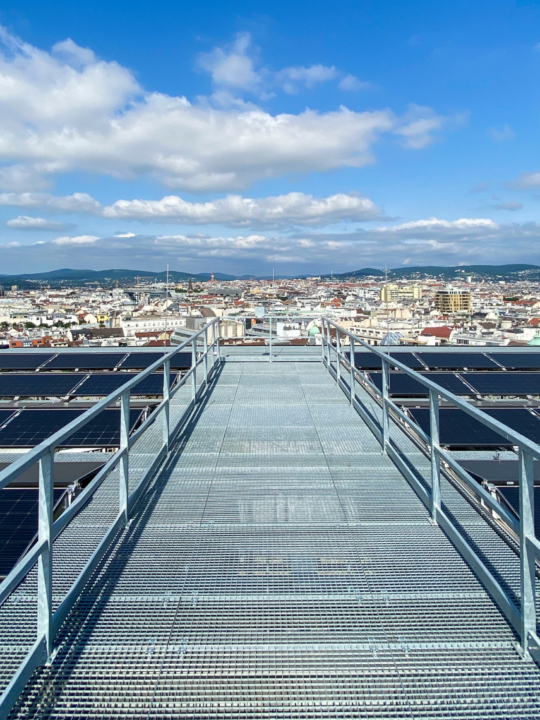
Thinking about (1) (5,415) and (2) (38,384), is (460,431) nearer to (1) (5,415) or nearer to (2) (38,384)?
(1) (5,415)

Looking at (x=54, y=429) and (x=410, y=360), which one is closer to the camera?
(x=54, y=429)

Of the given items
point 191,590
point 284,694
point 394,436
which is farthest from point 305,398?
point 284,694

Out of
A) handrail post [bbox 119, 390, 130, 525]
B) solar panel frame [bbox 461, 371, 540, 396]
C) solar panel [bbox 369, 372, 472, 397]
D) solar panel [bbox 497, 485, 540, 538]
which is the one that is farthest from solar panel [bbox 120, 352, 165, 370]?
handrail post [bbox 119, 390, 130, 525]

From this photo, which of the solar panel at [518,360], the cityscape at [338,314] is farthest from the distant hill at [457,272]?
the solar panel at [518,360]

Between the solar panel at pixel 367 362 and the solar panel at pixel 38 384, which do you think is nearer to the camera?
the solar panel at pixel 38 384

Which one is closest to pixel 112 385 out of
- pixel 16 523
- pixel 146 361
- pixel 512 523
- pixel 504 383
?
pixel 146 361

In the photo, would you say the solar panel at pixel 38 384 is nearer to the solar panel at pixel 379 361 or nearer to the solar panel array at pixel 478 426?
the solar panel at pixel 379 361
